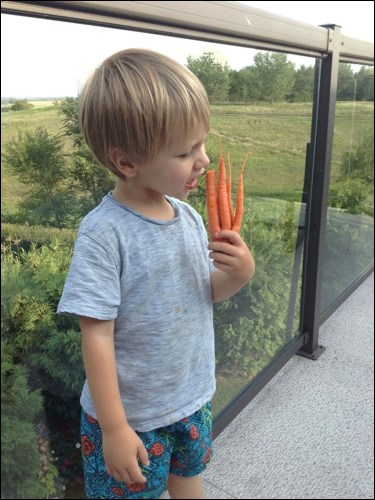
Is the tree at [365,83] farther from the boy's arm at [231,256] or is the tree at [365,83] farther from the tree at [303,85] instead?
the boy's arm at [231,256]

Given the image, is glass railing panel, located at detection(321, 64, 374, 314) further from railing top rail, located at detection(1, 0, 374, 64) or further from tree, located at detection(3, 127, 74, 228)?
tree, located at detection(3, 127, 74, 228)

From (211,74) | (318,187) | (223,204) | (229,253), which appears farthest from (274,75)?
(229,253)

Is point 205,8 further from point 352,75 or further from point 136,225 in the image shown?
point 352,75

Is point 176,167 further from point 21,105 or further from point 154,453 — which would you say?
point 154,453

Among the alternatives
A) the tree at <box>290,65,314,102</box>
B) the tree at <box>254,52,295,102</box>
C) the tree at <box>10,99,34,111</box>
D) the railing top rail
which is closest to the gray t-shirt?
the tree at <box>10,99,34,111</box>

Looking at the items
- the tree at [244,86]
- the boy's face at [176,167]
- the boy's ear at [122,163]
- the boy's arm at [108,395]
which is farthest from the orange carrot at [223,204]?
the tree at [244,86]
